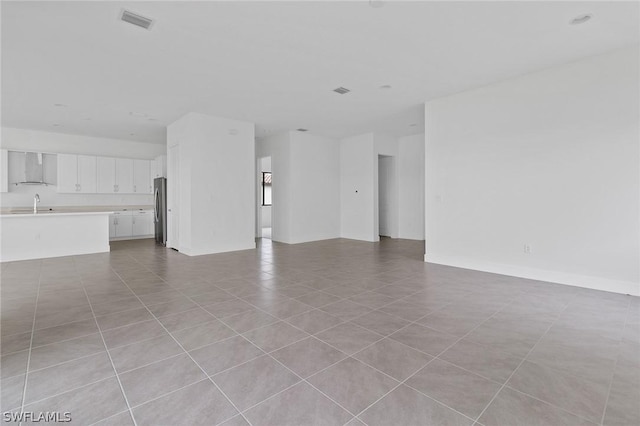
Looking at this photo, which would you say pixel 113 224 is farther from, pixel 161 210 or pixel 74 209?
pixel 161 210

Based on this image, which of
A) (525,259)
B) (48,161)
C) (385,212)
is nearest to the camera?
(525,259)

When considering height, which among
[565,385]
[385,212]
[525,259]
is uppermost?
[385,212]

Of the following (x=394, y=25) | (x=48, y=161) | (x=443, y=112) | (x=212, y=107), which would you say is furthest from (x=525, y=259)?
(x=48, y=161)

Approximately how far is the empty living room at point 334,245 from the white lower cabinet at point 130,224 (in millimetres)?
1385

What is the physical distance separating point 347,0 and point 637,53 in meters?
3.58

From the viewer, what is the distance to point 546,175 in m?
4.27

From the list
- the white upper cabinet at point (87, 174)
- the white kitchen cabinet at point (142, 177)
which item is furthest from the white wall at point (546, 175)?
the white upper cabinet at point (87, 174)

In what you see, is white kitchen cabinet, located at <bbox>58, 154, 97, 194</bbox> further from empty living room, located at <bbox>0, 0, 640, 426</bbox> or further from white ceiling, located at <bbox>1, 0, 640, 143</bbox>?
white ceiling, located at <bbox>1, 0, 640, 143</bbox>

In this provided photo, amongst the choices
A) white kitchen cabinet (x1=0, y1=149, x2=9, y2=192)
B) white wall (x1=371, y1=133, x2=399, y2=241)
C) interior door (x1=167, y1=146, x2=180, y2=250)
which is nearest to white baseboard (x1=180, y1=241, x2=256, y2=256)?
interior door (x1=167, y1=146, x2=180, y2=250)

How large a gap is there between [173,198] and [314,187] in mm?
3575

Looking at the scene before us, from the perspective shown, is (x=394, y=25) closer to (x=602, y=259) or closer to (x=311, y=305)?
(x=311, y=305)

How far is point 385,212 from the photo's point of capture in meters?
9.52

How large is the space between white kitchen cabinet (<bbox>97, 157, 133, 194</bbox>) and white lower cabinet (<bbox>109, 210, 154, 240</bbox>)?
0.67m

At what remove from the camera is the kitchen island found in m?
5.73
